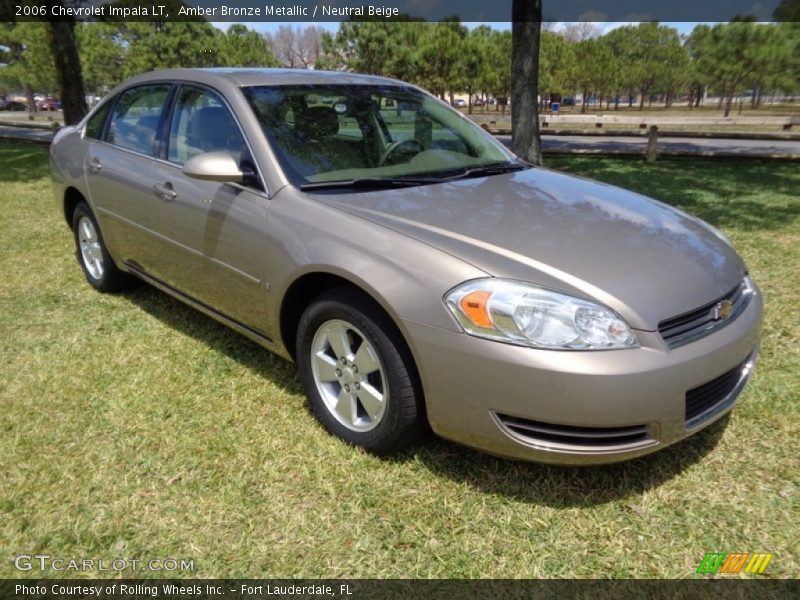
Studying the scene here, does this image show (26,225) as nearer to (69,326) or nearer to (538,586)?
(69,326)

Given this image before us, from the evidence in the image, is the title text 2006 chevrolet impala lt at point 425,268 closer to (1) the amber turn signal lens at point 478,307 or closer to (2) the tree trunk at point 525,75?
(1) the amber turn signal lens at point 478,307

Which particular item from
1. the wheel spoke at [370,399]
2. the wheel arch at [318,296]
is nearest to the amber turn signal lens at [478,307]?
the wheel arch at [318,296]

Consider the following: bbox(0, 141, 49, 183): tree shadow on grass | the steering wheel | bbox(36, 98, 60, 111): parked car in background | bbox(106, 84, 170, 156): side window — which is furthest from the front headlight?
bbox(36, 98, 60, 111): parked car in background

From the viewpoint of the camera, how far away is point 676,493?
96.7 inches

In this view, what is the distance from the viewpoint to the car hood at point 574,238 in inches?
87.0

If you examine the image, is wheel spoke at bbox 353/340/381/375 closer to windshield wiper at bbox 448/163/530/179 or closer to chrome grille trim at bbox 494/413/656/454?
chrome grille trim at bbox 494/413/656/454

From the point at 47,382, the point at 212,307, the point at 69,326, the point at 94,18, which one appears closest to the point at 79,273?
the point at 69,326

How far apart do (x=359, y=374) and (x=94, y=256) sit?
301 cm

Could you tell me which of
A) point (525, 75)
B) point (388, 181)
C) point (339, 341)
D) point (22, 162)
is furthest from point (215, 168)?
point (22, 162)

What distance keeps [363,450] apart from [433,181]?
1322 mm

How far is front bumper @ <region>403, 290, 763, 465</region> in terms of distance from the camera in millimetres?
2068

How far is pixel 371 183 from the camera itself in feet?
9.59

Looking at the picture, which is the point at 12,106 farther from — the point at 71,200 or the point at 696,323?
the point at 696,323

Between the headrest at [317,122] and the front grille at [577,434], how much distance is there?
1778 mm
